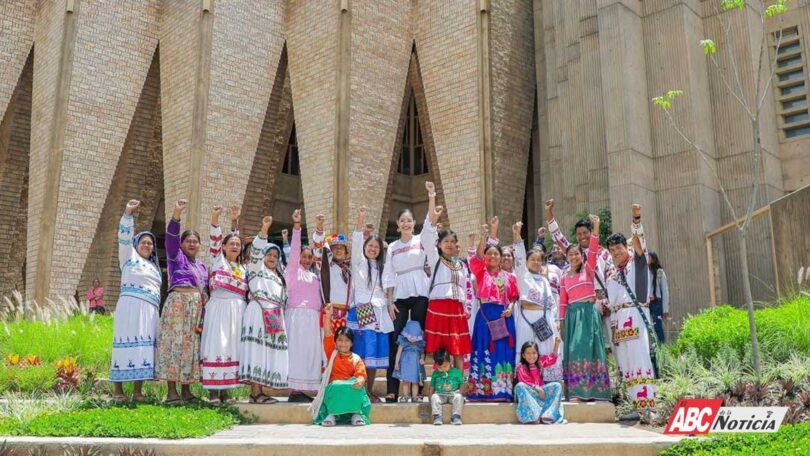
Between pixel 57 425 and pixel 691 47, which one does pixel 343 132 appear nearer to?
pixel 691 47

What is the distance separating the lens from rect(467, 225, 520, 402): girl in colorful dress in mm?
6195

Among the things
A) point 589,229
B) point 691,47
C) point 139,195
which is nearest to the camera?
point 589,229

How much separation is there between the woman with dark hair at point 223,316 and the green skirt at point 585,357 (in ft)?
10.0

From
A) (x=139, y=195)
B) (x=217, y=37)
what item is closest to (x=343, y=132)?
(x=217, y=37)

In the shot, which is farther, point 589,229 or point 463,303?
point 589,229

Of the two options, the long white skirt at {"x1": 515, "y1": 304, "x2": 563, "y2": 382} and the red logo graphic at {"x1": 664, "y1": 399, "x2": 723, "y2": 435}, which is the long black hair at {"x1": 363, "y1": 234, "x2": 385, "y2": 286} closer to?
the long white skirt at {"x1": 515, "y1": 304, "x2": 563, "y2": 382}

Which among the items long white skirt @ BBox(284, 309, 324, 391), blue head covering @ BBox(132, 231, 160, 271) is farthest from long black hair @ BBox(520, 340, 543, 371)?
blue head covering @ BBox(132, 231, 160, 271)

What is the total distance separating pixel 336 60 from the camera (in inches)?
623

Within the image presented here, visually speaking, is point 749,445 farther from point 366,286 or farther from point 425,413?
point 366,286

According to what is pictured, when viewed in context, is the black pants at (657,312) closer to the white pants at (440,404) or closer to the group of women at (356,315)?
the group of women at (356,315)

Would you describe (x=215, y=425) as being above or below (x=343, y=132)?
below

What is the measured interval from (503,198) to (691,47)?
5126 mm

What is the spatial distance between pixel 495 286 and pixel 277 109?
41.0 feet

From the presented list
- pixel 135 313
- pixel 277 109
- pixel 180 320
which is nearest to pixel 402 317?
pixel 180 320
